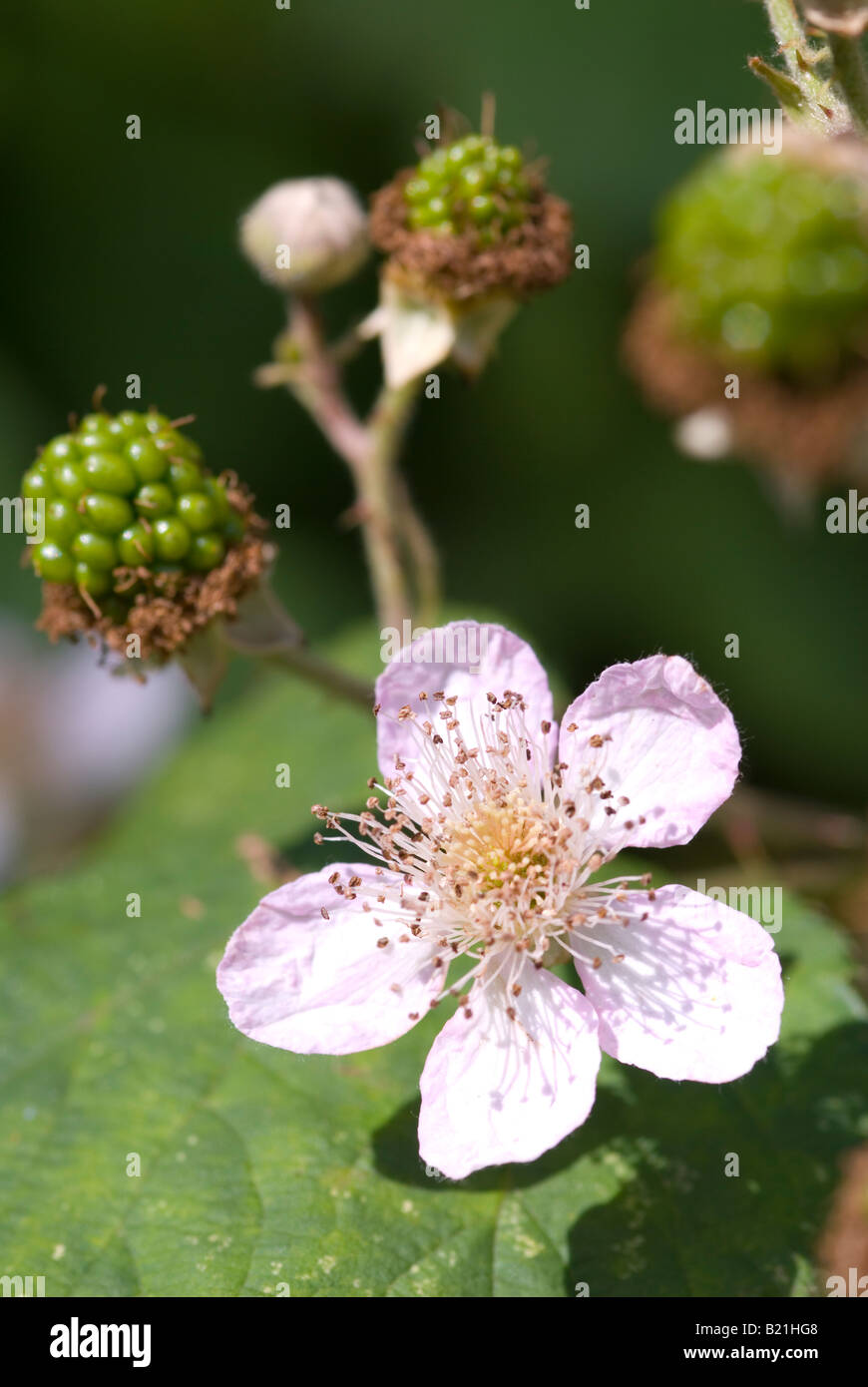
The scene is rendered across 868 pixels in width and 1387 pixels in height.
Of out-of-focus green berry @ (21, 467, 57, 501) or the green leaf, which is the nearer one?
the green leaf

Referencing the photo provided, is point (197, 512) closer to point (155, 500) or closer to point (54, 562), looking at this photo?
point (155, 500)

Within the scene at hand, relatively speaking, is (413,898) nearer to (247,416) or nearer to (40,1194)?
(40,1194)

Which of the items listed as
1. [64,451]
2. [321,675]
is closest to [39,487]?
[64,451]

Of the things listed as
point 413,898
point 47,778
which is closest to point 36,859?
point 47,778
